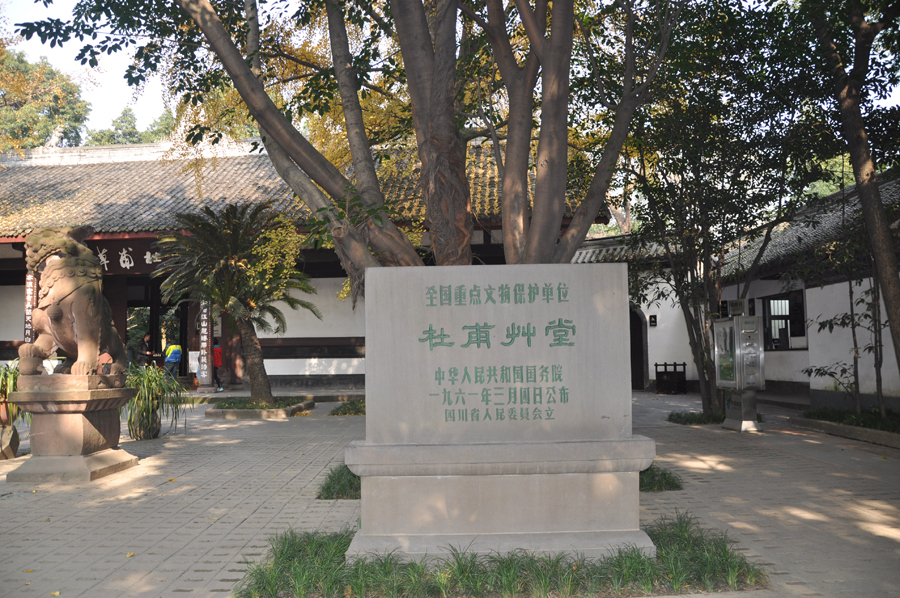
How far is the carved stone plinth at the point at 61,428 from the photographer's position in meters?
6.18

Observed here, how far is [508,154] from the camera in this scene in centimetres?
466

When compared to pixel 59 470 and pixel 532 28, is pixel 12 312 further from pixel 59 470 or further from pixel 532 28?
pixel 532 28

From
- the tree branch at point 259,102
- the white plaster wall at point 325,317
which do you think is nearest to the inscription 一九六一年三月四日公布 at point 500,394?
the tree branch at point 259,102

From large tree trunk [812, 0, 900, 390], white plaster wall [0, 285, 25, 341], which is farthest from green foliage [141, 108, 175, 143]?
large tree trunk [812, 0, 900, 390]

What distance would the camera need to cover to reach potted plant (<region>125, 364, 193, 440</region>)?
838cm

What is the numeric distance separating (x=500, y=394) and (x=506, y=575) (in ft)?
3.10

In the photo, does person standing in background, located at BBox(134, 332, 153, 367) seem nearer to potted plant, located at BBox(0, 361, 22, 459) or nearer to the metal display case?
potted plant, located at BBox(0, 361, 22, 459)

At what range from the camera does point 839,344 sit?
33.0ft

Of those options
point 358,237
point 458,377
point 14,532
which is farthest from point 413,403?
point 14,532

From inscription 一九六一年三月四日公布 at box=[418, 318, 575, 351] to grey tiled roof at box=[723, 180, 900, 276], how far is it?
6.64 m

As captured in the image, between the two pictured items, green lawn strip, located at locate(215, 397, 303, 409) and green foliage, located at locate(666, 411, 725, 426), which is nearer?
green foliage, located at locate(666, 411, 725, 426)

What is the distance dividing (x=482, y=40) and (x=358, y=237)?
238 cm

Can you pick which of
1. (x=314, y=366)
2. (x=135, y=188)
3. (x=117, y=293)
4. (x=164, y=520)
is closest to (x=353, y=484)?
(x=164, y=520)

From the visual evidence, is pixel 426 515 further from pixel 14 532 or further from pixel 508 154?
pixel 14 532
